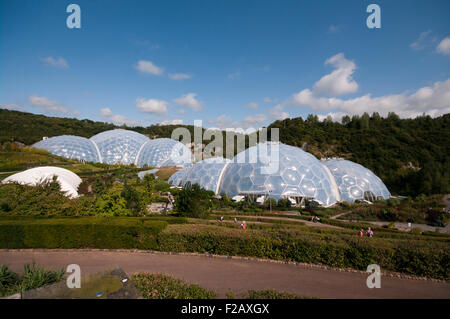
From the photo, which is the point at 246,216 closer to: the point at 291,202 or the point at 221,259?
the point at 291,202

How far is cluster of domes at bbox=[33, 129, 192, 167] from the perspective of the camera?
4466cm

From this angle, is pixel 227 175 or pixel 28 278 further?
pixel 227 175

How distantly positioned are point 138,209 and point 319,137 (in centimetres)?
5647

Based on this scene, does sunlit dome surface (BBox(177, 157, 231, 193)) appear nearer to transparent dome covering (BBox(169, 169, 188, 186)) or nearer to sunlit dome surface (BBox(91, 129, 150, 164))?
transparent dome covering (BBox(169, 169, 188, 186))

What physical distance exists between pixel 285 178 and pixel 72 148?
147 feet

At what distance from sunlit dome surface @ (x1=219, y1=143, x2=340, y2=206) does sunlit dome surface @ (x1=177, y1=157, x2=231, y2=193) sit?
101 centimetres

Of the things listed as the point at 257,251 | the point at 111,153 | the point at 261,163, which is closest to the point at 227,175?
the point at 261,163

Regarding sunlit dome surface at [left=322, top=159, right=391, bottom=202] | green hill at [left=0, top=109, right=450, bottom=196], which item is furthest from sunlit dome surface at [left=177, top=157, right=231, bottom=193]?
green hill at [left=0, top=109, right=450, bottom=196]

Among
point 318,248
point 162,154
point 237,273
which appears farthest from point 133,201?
point 162,154

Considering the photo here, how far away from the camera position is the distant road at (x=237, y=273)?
7043mm

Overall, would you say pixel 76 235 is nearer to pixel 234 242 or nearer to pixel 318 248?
pixel 234 242

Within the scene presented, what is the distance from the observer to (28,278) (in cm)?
593

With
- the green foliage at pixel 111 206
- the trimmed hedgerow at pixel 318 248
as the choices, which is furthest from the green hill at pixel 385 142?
the green foliage at pixel 111 206

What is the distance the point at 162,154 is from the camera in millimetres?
49031
